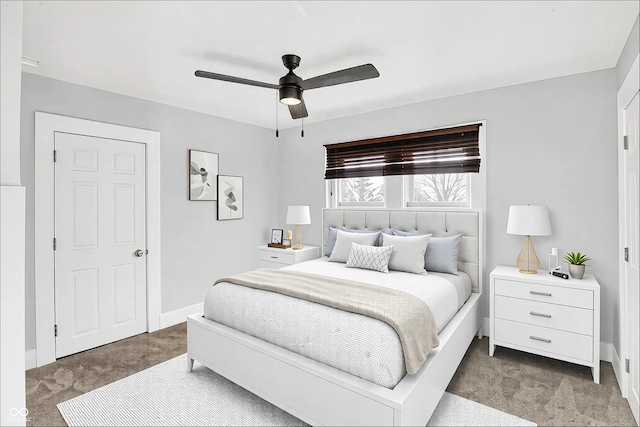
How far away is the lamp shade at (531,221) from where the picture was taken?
2.78 metres

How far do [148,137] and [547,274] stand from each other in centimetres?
401

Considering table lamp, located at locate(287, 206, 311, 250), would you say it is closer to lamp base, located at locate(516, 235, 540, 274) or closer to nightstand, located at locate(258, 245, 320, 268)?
nightstand, located at locate(258, 245, 320, 268)

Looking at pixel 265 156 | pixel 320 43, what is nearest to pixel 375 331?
pixel 320 43

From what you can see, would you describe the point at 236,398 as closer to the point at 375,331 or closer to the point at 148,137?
the point at 375,331

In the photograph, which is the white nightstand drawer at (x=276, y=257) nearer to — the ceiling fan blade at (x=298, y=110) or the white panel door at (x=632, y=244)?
the ceiling fan blade at (x=298, y=110)

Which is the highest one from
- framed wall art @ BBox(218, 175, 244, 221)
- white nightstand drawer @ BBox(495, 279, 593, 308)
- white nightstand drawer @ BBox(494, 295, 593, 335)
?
framed wall art @ BBox(218, 175, 244, 221)

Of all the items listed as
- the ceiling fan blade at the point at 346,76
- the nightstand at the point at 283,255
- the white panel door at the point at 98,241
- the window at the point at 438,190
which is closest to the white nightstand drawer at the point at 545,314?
the window at the point at 438,190

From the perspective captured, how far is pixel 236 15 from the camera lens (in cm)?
202

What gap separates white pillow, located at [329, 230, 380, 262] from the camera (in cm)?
353

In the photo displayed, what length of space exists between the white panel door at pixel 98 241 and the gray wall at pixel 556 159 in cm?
317

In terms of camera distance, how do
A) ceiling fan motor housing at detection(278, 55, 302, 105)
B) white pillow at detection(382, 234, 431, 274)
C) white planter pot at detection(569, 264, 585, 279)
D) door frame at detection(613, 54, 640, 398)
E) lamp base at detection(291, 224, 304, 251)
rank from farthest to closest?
lamp base at detection(291, 224, 304, 251) → white pillow at detection(382, 234, 431, 274) → white planter pot at detection(569, 264, 585, 279) → ceiling fan motor housing at detection(278, 55, 302, 105) → door frame at detection(613, 54, 640, 398)

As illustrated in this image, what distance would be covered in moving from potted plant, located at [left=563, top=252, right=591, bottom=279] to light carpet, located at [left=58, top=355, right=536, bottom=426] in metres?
1.25

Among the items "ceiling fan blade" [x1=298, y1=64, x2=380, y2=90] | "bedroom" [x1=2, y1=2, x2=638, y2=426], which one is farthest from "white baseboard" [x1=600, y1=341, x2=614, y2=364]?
"ceiling fan blade" [x1=298, y1=64, x2=380, y2=90]

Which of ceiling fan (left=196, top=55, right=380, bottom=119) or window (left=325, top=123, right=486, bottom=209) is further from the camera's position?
window (left=325, top=123, right=486, bottom=209)
